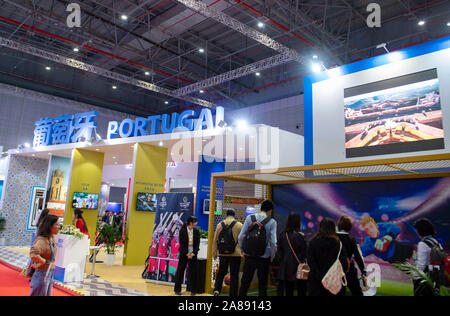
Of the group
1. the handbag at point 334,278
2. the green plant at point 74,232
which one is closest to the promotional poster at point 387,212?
the handbag at point 334,278

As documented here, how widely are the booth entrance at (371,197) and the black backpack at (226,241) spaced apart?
0.86 meters

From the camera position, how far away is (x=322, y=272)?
3.22 m

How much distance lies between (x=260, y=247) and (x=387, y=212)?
2.29m

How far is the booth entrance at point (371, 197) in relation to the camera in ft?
15.5

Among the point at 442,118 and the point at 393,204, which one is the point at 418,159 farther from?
the point at 442,118

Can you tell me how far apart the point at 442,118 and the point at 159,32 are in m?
9.44

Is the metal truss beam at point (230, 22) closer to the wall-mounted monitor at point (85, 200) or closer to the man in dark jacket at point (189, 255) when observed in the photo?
the man in dark jacket at point (189, 255)

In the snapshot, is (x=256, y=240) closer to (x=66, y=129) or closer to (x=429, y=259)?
(x=429, y=259)

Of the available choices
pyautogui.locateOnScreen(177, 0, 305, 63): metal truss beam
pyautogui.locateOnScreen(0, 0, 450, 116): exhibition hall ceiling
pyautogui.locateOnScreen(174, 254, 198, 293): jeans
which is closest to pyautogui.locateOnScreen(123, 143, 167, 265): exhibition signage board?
pyautogui.locateOnScreen(174, 254, 198, 293): jeans

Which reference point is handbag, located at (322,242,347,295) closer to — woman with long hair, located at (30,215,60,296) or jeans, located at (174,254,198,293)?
woman with long hair, located at (30,215,60,296)

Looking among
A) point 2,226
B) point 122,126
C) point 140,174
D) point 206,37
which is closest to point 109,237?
point 140,174

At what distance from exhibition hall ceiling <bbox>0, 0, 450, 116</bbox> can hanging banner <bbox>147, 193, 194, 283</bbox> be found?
519 centimetres

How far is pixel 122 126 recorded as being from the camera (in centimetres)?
1018
